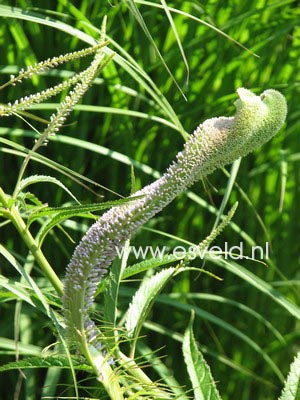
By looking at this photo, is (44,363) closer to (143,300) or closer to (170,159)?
(143,300)

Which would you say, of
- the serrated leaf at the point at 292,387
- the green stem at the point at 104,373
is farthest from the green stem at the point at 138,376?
the serrated leaf at the point at 292,387

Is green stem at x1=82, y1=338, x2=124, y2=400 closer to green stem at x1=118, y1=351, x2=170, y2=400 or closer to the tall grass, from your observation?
green stem at x1=118, y1=351, x2=170, y2=400

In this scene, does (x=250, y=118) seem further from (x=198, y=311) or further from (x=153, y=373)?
(x=153, y=373)

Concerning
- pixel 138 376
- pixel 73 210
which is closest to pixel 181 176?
pixel 73 210

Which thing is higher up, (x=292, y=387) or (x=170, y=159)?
(x=170, y=159)

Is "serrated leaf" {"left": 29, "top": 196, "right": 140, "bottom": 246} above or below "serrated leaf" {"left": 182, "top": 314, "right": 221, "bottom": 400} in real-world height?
above

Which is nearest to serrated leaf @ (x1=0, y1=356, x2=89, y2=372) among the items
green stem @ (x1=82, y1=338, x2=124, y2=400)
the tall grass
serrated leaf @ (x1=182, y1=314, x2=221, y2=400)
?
Result: green stem @ (x1=82, y1=338, x2=124, y2=400)

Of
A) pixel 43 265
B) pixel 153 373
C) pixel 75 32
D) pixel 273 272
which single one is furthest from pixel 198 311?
pixel 43 265
